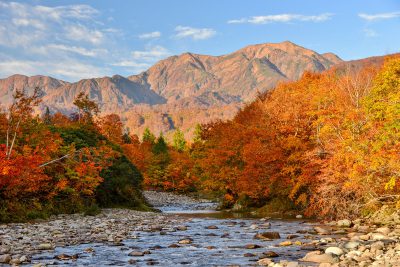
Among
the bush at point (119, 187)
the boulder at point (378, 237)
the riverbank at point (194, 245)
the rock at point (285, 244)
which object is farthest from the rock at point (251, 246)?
the bush at point (119, 187)

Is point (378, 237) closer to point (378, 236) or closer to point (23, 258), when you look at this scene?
point (378, 236)

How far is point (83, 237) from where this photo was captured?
20703mm

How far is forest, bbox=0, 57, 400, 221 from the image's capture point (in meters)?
25.2

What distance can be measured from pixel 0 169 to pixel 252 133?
22084 millimetres

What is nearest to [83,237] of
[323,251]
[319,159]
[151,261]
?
[151,261]

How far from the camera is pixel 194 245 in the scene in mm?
19547

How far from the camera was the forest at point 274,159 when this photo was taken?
25.2m

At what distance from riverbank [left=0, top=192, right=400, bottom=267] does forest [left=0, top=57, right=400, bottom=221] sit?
256 cm

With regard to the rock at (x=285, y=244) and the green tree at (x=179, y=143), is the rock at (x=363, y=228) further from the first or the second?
the green tree at (x=179, y=143)

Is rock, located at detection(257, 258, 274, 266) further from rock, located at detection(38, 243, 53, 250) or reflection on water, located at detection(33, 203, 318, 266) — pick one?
rock, located at detection(38, 243, 53, 250)

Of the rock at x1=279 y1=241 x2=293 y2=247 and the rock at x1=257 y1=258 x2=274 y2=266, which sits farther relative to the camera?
the rock at x1=279 y1=241 x2=293 y2=247

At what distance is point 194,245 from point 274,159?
17679mm

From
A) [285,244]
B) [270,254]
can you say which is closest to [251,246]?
[285,244]

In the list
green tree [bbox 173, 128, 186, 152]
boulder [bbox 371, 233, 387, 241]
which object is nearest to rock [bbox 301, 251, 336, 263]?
boulder [bbox 371, 233, 387, 241]
